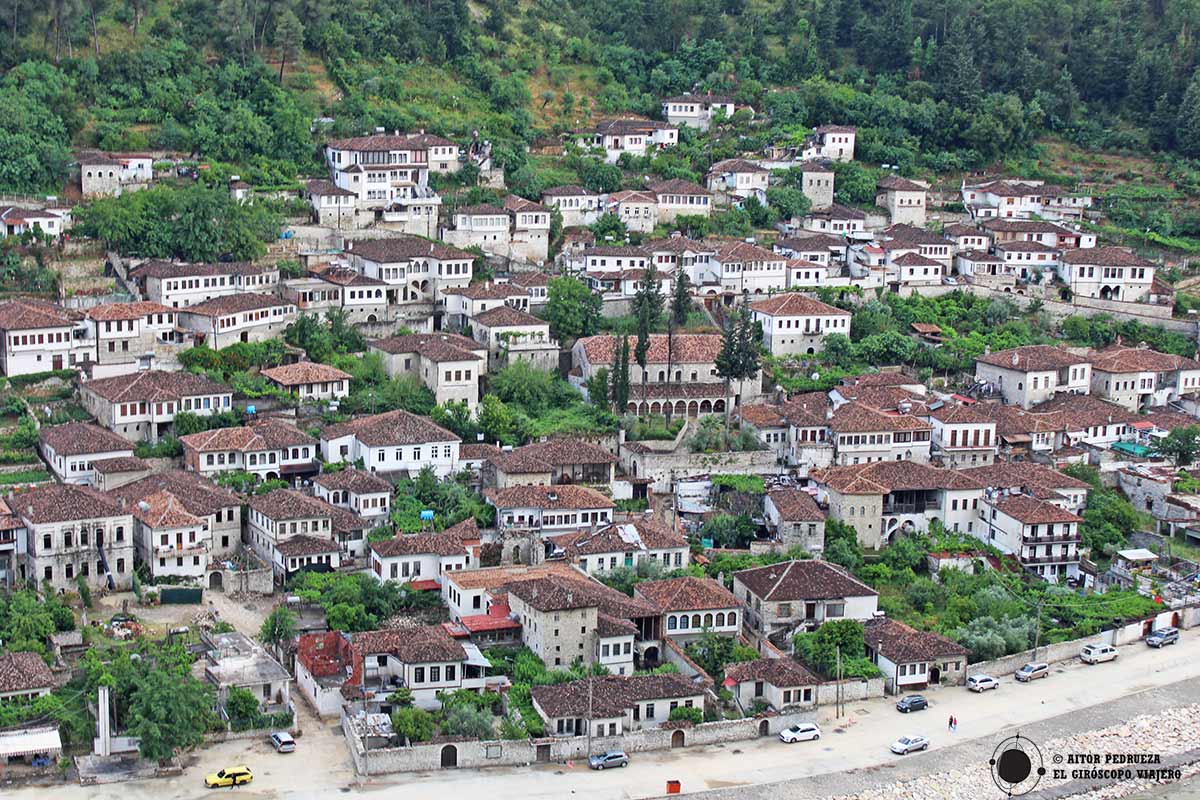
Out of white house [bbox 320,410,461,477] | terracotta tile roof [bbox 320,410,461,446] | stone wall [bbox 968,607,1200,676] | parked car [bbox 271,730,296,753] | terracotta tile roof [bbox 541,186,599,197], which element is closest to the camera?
parked car [bbox 271,730,296,753]

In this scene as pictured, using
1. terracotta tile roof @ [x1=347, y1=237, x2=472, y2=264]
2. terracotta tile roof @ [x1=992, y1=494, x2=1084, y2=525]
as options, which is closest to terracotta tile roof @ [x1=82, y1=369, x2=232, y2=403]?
terracotta tile roof @ [x1=347, y1=237, x2=472, y2=264]

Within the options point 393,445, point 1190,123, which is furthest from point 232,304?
point 1190,123

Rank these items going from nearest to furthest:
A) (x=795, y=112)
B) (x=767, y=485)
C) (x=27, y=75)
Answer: (x=767, y=485) → (x=27, y=75) → (x=795, y=112)

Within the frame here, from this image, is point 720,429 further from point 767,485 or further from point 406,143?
point 406,143

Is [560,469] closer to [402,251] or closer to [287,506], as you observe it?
[287,506]

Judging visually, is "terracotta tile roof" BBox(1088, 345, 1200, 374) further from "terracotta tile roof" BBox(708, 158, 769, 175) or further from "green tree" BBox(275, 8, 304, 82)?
"green tree" BBox(275, 8, 304, 82)

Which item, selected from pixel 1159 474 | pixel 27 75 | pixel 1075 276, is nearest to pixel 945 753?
pixel 1159 474

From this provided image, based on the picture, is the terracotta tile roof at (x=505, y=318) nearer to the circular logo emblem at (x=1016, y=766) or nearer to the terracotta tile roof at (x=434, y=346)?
the terracotta tile roof at (x=434, y=346)
